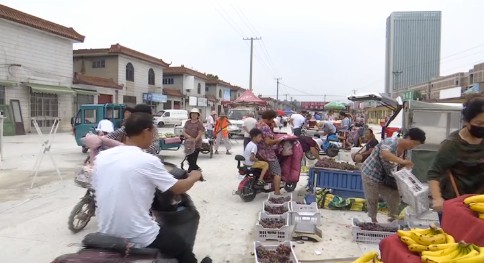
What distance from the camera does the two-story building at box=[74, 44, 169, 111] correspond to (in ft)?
92.5

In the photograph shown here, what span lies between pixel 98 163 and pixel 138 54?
107 feet

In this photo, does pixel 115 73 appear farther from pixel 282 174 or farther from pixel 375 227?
pixel 375 227

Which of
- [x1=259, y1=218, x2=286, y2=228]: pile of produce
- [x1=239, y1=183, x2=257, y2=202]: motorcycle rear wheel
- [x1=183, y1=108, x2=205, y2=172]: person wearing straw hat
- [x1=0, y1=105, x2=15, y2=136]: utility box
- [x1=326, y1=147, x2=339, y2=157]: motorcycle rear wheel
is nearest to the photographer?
[x1=259, y1=218, x2=286, y2=228]: pile of produce

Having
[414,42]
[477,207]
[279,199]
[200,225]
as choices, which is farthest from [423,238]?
[414,42]

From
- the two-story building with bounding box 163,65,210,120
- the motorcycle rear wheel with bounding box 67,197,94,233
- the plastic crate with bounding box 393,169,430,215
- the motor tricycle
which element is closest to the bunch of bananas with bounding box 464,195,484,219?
the plastic crate with bounding box 393,169,430,215

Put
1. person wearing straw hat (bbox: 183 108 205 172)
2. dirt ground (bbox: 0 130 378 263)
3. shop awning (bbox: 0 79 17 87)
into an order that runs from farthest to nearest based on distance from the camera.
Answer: shop awning (bbox: 0 79 17 87)
person wearing straw hat (bbox: 183 108 205 172)
dirt ground (bbox: 0 130 378 263)

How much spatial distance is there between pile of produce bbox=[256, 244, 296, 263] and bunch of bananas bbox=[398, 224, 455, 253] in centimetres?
192

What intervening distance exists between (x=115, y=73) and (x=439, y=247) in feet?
103

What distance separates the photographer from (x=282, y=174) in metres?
7.51

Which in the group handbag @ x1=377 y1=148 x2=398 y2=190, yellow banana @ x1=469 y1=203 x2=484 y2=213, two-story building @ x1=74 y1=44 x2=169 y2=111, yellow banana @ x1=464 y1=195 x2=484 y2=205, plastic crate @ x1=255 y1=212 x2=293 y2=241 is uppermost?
two-story building @ x1=74 y1=44 x2=169 y2=111

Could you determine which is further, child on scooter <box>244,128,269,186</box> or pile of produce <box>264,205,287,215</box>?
child on scooter <box>244,128,269,186</box>

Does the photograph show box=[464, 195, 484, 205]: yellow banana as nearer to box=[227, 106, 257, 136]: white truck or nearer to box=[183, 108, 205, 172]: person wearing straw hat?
Answer: box=[183, 108, 205, 172]: person wearing straw hat

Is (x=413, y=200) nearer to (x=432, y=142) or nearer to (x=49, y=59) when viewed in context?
(x=432, y=142)

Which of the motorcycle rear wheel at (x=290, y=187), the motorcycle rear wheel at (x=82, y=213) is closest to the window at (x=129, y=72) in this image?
the motorcycle rear wheel at (x=290, y=187)
